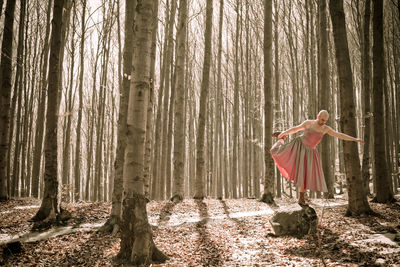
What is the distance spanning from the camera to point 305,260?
12.5 feet

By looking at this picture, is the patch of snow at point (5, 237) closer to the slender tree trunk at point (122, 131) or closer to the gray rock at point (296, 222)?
the slender tree trunk at point (122, 131)

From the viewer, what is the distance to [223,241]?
524cm

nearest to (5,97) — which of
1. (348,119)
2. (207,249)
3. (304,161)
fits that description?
(207,249)

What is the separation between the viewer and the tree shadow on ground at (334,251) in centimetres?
354

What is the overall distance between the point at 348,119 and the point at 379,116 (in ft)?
5.56

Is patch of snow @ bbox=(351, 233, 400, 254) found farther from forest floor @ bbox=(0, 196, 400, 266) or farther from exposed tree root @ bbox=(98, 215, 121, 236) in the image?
exposed tree root @ bbox=(98, 215, 121, 236)

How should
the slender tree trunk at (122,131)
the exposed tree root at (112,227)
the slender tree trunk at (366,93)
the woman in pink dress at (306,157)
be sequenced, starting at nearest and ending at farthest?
the woman in pink dress at (306,157)
the exposed tree root at (112,227)
the slender tree trunk at (122,131)
the slender tree trunk at (366,93)

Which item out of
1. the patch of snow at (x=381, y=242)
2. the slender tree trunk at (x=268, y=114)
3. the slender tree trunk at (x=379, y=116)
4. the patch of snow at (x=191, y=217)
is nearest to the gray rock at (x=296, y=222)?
the patch of snow at (x=381, y=242)

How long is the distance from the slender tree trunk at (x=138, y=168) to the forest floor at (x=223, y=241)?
42 cm

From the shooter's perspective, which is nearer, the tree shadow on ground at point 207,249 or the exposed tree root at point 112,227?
the tree shadow on ground at point 207,249

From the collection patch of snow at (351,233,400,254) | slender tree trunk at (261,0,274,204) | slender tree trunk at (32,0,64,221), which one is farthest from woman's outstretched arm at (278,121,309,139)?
slender tree trunk at (32,0,64,221)

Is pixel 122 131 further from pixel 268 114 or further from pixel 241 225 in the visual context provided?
pixel 268 114

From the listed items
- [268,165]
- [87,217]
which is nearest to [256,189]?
[268,165]

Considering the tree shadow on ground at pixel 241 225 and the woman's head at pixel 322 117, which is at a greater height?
the woman's head at pixel 322 117
